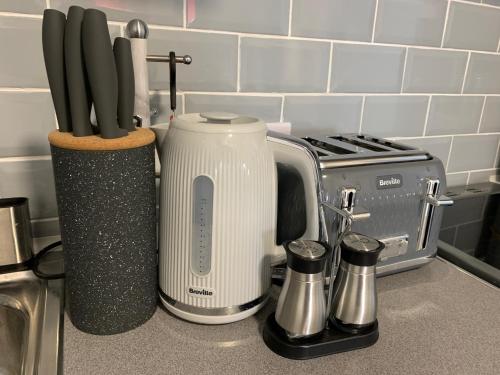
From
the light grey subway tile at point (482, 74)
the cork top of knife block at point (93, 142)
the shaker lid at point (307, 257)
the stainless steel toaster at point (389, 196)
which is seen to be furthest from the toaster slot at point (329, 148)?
the light grey subway tile at point (482, 74)

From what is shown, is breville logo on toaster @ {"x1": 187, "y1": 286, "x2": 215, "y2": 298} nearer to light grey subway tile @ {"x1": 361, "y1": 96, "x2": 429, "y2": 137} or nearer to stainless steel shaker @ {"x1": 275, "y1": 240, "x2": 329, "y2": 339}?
stainless steel shaker @ {"x1": 275, "y1": 240, "x2": 329, "y2": 339}

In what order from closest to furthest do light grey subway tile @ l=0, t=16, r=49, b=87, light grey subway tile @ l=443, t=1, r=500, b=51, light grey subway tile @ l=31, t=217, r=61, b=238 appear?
light grey subway tile @ l=0, t=16, r=49, b=87 < light grey subway tile @ l=31, t=217, r=61, b=238 < light grey subway tile @ l=443, t=1, r=500, b=51

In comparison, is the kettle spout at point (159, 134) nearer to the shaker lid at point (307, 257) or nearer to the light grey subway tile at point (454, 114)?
the shaker lid at point (307, 257)

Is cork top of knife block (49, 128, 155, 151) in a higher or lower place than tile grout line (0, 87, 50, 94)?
lower

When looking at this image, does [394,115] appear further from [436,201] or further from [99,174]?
[99,174]

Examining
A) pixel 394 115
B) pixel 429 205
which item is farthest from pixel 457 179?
pixel 429 205

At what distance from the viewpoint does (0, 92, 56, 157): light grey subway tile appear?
2.20 feet

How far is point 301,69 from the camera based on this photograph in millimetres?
852

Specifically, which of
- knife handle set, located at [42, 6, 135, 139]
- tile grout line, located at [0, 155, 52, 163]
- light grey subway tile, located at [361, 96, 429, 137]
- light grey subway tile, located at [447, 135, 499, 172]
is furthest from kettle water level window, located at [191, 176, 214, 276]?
light grey subway tile, located at [447, 135, 499, 172]

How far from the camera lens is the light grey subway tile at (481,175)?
118cm

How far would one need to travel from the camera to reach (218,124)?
504mm

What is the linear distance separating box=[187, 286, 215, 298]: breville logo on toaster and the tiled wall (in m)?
0.35

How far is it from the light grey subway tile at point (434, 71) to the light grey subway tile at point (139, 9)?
54 centimetres

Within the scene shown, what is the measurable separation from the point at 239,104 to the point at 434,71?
51 cm
